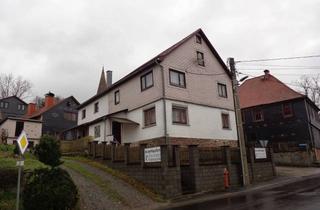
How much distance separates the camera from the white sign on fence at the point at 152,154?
544 inches

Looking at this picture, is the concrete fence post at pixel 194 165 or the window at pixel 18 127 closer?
the concrete fence post at pixel 194 165

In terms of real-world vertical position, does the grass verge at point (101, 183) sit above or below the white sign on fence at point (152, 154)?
below

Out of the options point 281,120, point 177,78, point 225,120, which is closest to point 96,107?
point 177,78

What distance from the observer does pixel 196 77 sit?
23.0 metres

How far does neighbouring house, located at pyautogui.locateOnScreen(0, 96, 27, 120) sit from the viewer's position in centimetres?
4913

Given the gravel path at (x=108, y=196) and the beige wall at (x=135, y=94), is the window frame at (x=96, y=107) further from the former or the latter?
the gravel path at (x=108, y=196)

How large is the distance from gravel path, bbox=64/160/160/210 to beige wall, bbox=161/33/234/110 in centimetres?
829

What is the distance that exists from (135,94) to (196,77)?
5277mm

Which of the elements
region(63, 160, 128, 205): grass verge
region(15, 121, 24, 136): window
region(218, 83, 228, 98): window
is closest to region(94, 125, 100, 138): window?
region(63, 160, 128, 205): grass verge

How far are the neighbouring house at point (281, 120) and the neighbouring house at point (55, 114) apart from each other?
27934 millimetres

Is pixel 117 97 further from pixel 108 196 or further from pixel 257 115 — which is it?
pixel 257 115

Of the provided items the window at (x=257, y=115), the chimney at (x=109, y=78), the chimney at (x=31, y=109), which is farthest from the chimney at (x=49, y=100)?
the window at (x=257, y=115)

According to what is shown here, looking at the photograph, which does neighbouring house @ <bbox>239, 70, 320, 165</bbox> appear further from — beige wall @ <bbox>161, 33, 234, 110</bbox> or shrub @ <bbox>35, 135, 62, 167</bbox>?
shrub @ <bbox>35, 135, 62, 167</bbox>

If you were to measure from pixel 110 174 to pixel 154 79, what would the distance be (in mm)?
8180
